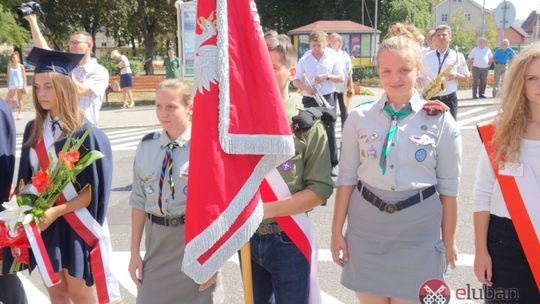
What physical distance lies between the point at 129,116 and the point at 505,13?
35.9ft

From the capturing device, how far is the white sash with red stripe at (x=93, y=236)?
3.41 meters

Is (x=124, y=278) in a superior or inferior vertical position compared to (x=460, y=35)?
inferior

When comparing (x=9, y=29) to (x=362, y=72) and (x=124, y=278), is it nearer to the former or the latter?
(x=362, y=72)

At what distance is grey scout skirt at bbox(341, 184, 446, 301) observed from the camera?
2867 millimetres

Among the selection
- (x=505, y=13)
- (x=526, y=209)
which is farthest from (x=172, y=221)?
(x=505, y=13)

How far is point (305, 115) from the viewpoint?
286 cm

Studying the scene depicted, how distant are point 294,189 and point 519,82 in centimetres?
119

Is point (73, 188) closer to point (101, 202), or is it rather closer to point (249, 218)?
point (101, 202)

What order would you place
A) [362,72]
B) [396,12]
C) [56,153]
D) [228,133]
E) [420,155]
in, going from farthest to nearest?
[396,12] → [362,72] → [56,153] → [420,155] → [228,133]

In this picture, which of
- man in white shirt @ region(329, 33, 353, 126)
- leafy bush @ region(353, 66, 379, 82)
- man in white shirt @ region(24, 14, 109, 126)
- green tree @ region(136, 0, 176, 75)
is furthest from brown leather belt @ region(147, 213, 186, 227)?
green tree @ region(136, 0, 176, 75)

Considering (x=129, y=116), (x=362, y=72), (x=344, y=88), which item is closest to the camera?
(x=344, y=88)

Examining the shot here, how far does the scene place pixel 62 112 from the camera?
11.4 feet

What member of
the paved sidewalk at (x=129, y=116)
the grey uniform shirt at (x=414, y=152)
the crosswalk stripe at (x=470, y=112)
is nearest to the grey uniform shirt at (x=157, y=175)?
the grey uniform shirt at (x=414, y=152)

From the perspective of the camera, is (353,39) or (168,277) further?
(353,39)
